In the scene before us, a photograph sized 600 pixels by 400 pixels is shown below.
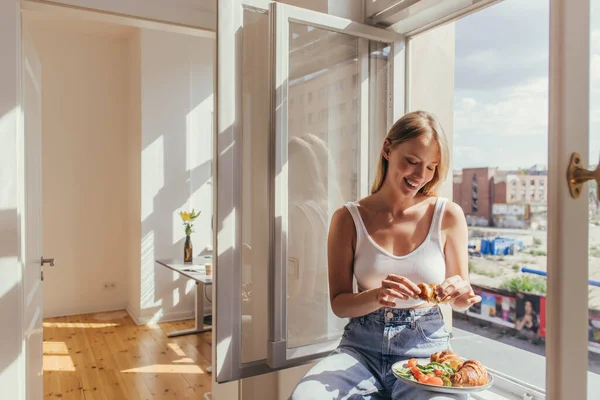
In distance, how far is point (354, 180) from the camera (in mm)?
1899

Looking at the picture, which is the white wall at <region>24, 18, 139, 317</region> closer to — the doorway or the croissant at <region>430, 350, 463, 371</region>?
the doorway

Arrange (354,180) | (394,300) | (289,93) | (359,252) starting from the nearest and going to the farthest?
(394,300) < (359,252) < (289,93) < (354,180)

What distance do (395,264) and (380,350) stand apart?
10.0 inches

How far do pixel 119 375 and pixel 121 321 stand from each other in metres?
1.59

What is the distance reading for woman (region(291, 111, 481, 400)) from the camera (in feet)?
4.39

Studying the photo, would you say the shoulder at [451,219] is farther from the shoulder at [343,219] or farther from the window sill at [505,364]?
the window sill at [505,364]

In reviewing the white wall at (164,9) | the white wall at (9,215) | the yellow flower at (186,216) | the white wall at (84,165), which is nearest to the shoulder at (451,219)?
the white wall at (164,9)

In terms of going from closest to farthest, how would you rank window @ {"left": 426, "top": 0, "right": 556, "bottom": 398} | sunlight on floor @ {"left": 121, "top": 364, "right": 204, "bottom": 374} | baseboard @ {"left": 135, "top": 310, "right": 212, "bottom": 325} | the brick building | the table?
window @ {"left": 426, "top": 0, "right": 556, "bottom": 398} → the brick building → sunlight on floor @ {"left": 121, "top": 364, "right": 204, "bottom": 374} → the table → baseboard @ {"left": 135, "top": 310, "right": 212, "bottom": 325}

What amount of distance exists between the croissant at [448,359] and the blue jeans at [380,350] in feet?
0.17

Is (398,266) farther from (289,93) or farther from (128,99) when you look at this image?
(128,99)

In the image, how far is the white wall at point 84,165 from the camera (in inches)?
202

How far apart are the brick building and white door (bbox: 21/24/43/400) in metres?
2.18

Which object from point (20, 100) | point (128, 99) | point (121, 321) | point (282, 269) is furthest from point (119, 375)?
point (128, 99)

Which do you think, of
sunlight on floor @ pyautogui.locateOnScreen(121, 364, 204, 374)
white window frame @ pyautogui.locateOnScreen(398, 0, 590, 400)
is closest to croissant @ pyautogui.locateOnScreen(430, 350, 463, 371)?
white window frame @ pyautogui.locateOnScreen(398, 0, 590, 400)
